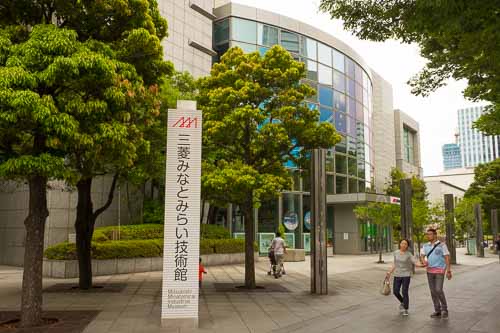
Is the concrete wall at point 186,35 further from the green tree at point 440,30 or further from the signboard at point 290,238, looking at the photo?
the green tree at point 440,30

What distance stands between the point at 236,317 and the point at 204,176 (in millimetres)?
4779

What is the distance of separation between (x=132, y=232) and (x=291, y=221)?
13.3 m

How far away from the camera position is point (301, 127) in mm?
14305

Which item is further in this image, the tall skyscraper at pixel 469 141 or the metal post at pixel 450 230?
the tall skyscraper at pixel 469 141

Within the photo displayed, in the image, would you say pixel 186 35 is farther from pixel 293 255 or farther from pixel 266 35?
pixel 293 255

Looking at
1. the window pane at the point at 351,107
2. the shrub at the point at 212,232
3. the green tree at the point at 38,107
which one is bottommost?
the shrub at the point at 212,232

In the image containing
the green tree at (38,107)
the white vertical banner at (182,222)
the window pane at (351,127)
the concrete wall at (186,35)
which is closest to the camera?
the green tree at (38,107)

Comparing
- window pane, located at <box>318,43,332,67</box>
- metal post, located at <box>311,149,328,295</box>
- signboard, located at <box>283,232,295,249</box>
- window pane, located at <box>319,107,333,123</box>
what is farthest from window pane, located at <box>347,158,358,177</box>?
metal post, located at <box>311,149,328,295</box>

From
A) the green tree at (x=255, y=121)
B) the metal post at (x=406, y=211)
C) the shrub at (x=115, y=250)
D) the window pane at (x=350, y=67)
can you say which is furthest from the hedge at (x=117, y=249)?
the window pane at (x=350, y=67)

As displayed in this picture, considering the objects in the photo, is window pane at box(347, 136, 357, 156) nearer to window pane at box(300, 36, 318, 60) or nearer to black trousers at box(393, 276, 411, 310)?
window pane at box(300, 36, 318, 60)

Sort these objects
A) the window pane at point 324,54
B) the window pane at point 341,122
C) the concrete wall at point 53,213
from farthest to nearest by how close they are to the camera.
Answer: the window pane at point 341,122, the window pane at point 324,54, the concrete wall at point 53,213

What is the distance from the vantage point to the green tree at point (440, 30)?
7844 mm

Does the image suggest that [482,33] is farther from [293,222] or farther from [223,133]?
[293,222]

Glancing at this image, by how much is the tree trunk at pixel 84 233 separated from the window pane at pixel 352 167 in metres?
25.3
